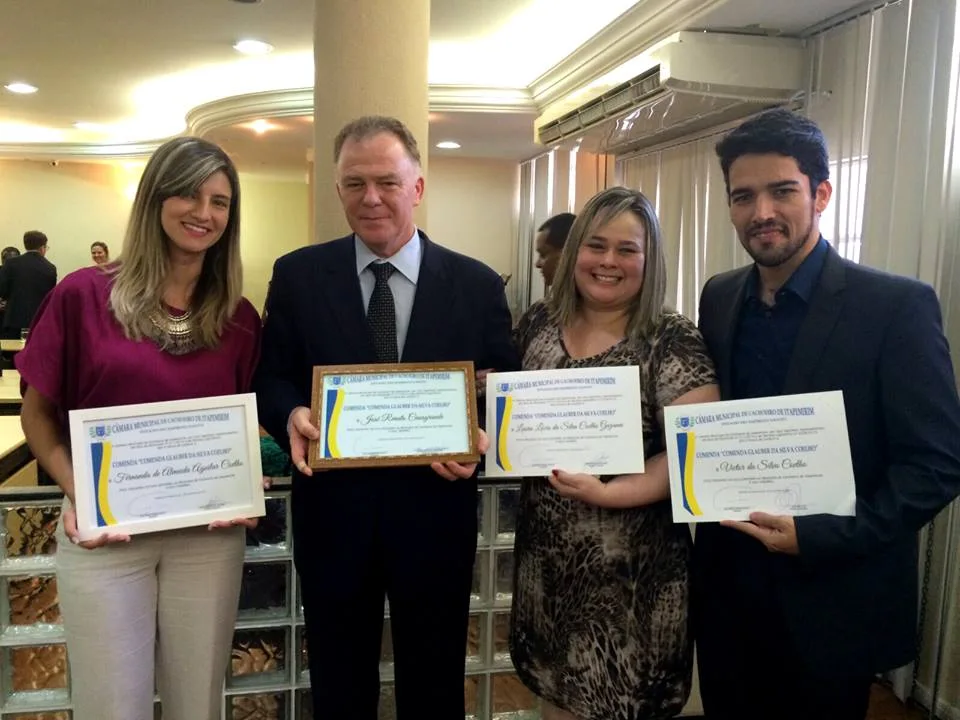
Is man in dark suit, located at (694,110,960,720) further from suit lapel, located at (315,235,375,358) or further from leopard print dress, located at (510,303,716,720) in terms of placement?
suit lapel, located at (315,235,375,358)

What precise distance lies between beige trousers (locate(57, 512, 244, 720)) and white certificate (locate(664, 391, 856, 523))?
0.93 meters

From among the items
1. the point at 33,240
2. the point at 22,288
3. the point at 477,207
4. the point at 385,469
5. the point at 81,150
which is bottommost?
the point at 385,469

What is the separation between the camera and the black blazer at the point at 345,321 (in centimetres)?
151

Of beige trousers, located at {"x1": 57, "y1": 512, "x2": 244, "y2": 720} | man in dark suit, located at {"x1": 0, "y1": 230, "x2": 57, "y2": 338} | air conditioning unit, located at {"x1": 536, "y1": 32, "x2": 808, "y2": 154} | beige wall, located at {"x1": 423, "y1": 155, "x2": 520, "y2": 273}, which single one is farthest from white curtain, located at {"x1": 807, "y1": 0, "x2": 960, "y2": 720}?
man in dark suit, located at {"x1": 0, "y1": 230, "x2": 57, "y2": 338}

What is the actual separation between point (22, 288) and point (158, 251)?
284 inches

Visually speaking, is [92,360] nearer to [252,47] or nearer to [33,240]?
[252,47]

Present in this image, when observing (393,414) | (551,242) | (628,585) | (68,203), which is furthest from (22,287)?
(628,585)

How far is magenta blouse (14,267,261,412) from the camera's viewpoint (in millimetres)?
1451

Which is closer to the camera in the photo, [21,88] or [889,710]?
[889,710]

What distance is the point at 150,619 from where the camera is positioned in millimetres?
1519

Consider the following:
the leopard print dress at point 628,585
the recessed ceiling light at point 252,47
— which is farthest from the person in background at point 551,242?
the recessed ceiling light at point 252,47

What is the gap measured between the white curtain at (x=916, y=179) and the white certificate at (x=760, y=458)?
5.80 ft

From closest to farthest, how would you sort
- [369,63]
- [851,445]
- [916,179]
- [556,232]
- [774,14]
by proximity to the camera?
[851,445], [369,63], [916,179], [774,14], [556,232]

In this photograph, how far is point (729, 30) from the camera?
3604 millimetres
